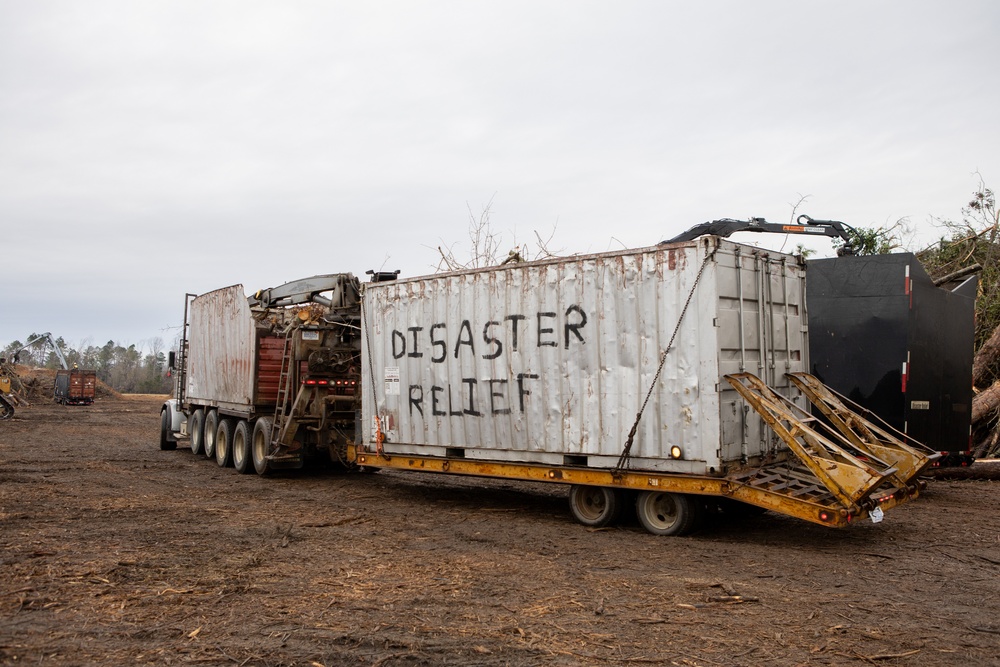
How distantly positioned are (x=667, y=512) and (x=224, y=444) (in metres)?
9.99

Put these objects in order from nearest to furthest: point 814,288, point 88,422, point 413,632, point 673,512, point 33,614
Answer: point 413,632 < point 33,614 < point 673,512 < point 814,288 < point 88,422

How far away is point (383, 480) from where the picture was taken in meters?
13.5

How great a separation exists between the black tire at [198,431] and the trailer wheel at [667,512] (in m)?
11.8

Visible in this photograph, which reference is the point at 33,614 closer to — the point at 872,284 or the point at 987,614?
the point at 987,614

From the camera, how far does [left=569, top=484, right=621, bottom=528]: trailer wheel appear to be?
8.72 m

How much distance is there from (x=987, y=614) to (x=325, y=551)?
5.52m

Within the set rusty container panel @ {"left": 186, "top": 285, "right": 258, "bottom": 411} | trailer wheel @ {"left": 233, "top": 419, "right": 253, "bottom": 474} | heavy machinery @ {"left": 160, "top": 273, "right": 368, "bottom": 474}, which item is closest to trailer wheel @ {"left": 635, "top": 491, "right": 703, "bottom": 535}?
heavy machinery @ {"left": 160, "top": 273, "right": 368, "bottom": 474}

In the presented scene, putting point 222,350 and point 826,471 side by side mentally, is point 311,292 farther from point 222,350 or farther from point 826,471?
point 826,471

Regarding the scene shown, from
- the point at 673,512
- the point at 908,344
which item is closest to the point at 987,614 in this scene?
the point at 673,512

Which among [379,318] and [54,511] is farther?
[379,318]

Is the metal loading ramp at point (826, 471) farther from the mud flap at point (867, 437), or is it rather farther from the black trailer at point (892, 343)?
the black trailer at point (892, 343)

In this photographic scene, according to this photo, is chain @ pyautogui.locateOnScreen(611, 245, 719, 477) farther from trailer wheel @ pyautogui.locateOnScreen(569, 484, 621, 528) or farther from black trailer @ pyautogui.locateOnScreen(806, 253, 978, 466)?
black trailer @ pyautogui.locateOnScreen(806, 253, 978, 466)

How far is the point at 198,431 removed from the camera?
57.9ft

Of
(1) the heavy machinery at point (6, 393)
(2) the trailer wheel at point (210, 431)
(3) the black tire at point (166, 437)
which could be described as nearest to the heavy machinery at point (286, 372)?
(2) the trailer wheel at point (210, 431)
